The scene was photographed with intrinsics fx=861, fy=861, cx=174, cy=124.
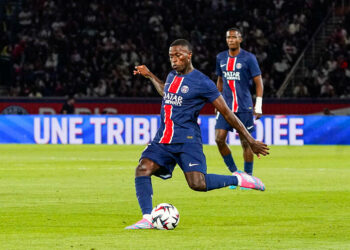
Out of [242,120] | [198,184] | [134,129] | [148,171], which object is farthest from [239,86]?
[134,129]

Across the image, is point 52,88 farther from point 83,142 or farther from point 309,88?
point 309,88

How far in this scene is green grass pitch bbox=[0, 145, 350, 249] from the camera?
8.27m

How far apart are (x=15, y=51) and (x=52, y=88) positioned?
265 cm

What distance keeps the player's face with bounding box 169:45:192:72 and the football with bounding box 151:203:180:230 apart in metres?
1.54

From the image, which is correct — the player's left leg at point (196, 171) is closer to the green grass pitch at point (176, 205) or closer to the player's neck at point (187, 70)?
the green grass pitch at point (176, 205)

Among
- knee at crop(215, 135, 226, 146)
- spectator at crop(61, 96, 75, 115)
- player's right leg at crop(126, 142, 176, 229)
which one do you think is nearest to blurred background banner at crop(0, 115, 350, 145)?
spectator at crop(61, 96, 75, 115)

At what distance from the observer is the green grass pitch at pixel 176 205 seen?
8.27m

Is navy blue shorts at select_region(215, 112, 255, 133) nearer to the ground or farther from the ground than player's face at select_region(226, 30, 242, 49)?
nearer to the ground

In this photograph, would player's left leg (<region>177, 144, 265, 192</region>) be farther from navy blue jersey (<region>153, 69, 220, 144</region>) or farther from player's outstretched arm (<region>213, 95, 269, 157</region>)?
player's outstretched arm (<region>213, 95, 269, 157</region>)

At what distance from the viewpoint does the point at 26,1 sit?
3553 centimetres

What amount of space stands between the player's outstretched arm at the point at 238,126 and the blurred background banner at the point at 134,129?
17.4 m

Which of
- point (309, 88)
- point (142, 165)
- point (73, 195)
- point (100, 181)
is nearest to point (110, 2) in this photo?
point (309, 88)

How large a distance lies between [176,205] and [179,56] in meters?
2.79

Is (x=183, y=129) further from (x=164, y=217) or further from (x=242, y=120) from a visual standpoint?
(x=242, y=120)
